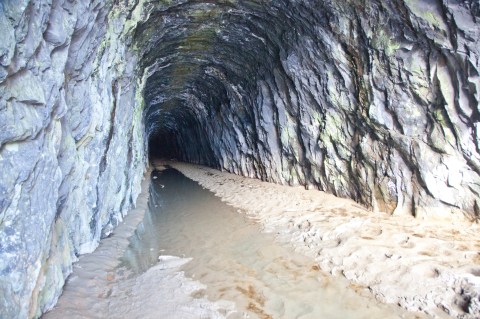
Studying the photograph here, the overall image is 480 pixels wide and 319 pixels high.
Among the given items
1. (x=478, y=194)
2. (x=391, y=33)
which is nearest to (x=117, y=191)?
(x=391, y=33)

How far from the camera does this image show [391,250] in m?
4.80

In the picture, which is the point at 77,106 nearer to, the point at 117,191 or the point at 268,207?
the point at 117,191

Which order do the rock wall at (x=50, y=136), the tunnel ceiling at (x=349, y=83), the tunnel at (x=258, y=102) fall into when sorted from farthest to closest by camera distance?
the tunnel ceiling at (x=349, y=83) < the tunnel at (x=258, y=102) < the rock wall at (x=50, y=136)

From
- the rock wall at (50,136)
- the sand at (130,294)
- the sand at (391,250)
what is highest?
the rock wall at (50,136)

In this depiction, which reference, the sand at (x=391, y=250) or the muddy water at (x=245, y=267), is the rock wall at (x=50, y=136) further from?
the sand at (x=391, y=250)

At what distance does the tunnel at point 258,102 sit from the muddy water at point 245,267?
118 cm

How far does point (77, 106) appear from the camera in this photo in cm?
474

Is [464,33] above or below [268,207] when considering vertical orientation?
above

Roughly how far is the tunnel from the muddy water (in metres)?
1.18

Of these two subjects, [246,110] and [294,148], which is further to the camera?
[246,110]

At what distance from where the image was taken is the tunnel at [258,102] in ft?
10.3

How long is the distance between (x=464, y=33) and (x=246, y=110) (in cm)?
850

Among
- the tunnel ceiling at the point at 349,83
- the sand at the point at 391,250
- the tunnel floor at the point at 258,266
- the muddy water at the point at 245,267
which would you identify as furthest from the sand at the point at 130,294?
the tunnel ceiling at the point at 349,83

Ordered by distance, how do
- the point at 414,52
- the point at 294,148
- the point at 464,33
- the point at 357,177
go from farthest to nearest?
1. the point at 294,148
2. the point at 357,177
3. the point at 414,52
4. the point at 464,33
